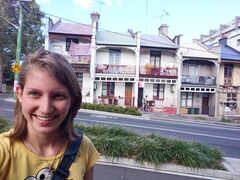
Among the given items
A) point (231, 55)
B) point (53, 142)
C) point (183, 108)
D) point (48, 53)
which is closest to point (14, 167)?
point (53, 142)

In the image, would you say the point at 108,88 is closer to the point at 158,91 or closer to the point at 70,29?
the point at 158,91

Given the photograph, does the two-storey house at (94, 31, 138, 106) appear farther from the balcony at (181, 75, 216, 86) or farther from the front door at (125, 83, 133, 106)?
the balcony at (181, 75, 216, 86)

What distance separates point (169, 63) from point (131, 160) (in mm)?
28157

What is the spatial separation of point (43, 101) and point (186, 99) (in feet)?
109

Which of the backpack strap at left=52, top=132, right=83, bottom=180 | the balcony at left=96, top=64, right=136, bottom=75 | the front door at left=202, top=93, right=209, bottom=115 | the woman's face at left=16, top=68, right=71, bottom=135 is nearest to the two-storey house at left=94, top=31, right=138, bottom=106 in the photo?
the balcony at left=96, top=64, right=136, bottom=75

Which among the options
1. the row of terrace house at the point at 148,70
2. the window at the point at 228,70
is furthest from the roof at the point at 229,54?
the window at the point at 228,70

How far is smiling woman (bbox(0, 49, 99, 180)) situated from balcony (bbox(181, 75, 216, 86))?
106ft

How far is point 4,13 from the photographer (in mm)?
38188

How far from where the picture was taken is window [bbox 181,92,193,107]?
33.7 m

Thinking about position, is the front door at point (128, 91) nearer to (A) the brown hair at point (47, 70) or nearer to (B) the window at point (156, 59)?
(B) the window at point (156, 59)

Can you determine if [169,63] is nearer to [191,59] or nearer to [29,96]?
[191,59]

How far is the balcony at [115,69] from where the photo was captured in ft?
106

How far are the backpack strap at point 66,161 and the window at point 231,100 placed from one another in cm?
3435

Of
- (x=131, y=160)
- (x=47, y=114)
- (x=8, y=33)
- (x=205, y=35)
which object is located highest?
(x=205, y=35)
